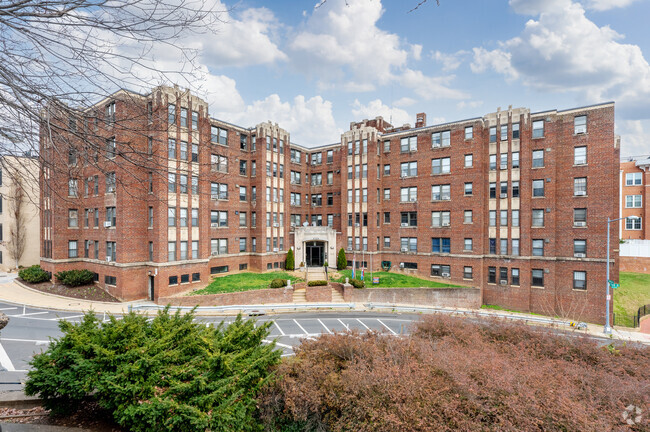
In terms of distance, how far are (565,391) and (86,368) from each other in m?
9.50

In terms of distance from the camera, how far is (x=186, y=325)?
789 cm

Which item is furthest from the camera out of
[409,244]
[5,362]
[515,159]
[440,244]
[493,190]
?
[409,244]

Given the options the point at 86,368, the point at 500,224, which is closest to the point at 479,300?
the point at 500,224

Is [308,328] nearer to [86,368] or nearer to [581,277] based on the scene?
[86,368]

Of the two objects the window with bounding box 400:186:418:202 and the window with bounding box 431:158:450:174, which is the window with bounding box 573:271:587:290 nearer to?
the window with bounding box 431:158:450:174

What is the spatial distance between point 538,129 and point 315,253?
26.7 metres

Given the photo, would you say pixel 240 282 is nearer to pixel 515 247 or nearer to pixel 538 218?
pixel 515 247

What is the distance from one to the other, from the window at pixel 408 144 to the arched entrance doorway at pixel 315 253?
585 inches

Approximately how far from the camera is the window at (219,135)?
32.2 m

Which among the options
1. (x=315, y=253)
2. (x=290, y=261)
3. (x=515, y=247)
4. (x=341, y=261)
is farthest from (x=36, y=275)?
(x=515, y=247)

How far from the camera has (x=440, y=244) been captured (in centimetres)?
3375

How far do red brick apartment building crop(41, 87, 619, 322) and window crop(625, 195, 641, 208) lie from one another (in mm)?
24590

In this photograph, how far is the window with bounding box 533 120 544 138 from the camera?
97.5 feet

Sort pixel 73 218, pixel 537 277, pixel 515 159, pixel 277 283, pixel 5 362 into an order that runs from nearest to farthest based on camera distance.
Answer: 1. pixel 5 362
2. pixel 277 283
3. pixel 537 277
4. pixel 73 218
5. pixel 515 159
